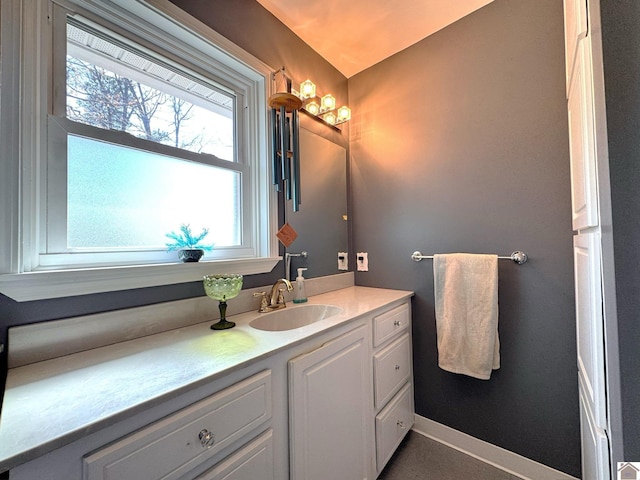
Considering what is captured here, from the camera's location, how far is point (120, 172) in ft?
3.39

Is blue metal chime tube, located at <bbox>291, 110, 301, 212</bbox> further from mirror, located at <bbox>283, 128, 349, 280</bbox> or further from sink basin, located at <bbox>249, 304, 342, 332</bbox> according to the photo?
sink basin, located at <bbox>249, 304, 342, 332</bbox>

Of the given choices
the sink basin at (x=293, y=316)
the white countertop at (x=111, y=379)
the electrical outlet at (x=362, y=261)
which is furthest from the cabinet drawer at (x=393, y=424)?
the electrical outlet at (x=362, y=261)

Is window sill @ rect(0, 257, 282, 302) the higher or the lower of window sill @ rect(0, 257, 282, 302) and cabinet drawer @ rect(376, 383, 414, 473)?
the higher

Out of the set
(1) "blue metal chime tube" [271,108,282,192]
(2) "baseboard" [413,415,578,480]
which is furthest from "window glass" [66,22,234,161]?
(2) "baseboard" [413,415,578,480]

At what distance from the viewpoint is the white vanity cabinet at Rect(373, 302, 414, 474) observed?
4.09 feet

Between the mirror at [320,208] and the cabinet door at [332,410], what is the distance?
610mm

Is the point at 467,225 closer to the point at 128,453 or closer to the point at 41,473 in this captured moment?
the point at 128,453

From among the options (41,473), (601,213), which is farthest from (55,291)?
(601,213)

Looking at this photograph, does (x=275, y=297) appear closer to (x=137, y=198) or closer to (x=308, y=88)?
(x=137, y=198)

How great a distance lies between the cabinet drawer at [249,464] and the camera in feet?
2.13

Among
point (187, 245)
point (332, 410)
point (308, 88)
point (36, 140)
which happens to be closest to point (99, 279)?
point (187, 245)

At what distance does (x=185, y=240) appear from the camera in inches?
45.4

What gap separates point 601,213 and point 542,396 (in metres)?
1.10

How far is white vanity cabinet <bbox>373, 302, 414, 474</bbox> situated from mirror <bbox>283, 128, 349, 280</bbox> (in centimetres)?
56
